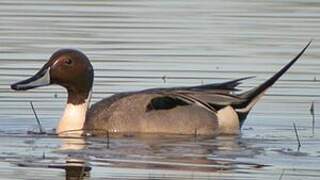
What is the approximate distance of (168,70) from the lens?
16156 millimetres

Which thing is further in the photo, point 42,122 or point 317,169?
point 42,122

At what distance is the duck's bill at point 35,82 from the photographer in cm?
1345

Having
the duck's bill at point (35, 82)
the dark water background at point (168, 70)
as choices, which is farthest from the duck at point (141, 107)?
the dark water background at point (168, 70)

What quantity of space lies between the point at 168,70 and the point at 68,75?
2.62m

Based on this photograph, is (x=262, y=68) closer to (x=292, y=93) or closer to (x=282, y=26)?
(x=292, y=93)

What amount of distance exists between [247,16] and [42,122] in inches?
291

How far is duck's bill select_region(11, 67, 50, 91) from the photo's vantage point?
44.1 ft

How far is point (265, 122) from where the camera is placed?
13750 millimetres

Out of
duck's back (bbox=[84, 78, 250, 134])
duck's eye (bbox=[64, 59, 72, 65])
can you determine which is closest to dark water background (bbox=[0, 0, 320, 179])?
duck's back (bbox=[84, 78, 250, 134])

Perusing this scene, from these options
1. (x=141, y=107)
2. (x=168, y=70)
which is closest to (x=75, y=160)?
(x=141, y=107)

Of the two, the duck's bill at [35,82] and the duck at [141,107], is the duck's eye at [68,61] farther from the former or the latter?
the duck's bill at [35,82]

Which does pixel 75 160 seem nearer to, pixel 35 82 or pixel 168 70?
pixel 35 82

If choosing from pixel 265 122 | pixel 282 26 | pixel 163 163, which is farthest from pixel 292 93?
pixel 282 26

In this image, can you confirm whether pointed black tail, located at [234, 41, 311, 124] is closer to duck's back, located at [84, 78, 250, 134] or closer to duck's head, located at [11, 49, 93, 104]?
duck's back, located at [84, 78, 250, 134]
